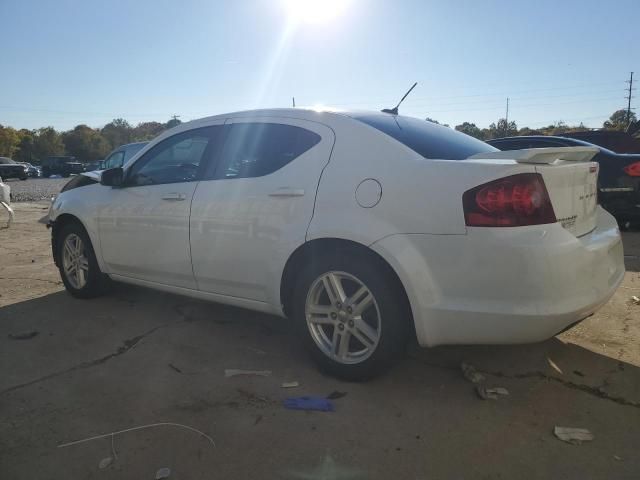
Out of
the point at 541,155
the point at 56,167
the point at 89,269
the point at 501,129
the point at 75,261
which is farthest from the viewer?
the point at 501,129

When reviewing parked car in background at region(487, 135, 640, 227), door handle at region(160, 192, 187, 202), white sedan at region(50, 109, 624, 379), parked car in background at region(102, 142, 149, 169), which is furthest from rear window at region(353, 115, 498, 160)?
parked car in background at region(102, 142, 149, 169)

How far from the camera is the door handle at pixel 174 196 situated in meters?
3.71

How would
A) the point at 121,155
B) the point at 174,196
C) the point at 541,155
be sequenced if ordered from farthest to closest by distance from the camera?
the point at 121,155, the point at 174,196, the point at 541,155

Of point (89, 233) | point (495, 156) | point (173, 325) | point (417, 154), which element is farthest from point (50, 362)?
point (495, 156)

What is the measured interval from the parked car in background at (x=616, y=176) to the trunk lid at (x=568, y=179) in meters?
4.40

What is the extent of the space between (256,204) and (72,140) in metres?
99.6

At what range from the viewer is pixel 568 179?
2.67 metres

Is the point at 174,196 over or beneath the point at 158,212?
over

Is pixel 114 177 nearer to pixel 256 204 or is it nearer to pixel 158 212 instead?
pixel 158 212

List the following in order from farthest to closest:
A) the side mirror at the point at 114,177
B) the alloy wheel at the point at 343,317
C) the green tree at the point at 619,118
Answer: the green tree at the point at 619,118, the side mirror at the point at 114,177, the alloy wheel at the point at 343,317

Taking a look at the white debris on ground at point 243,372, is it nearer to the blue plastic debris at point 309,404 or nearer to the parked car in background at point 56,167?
the blue plastic debris at point 309,404

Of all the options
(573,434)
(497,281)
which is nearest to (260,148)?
(497,281)

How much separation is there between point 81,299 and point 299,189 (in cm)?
293

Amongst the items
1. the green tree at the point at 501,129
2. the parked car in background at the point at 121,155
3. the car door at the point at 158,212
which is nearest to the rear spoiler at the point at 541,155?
the car door at the point at 158,212
